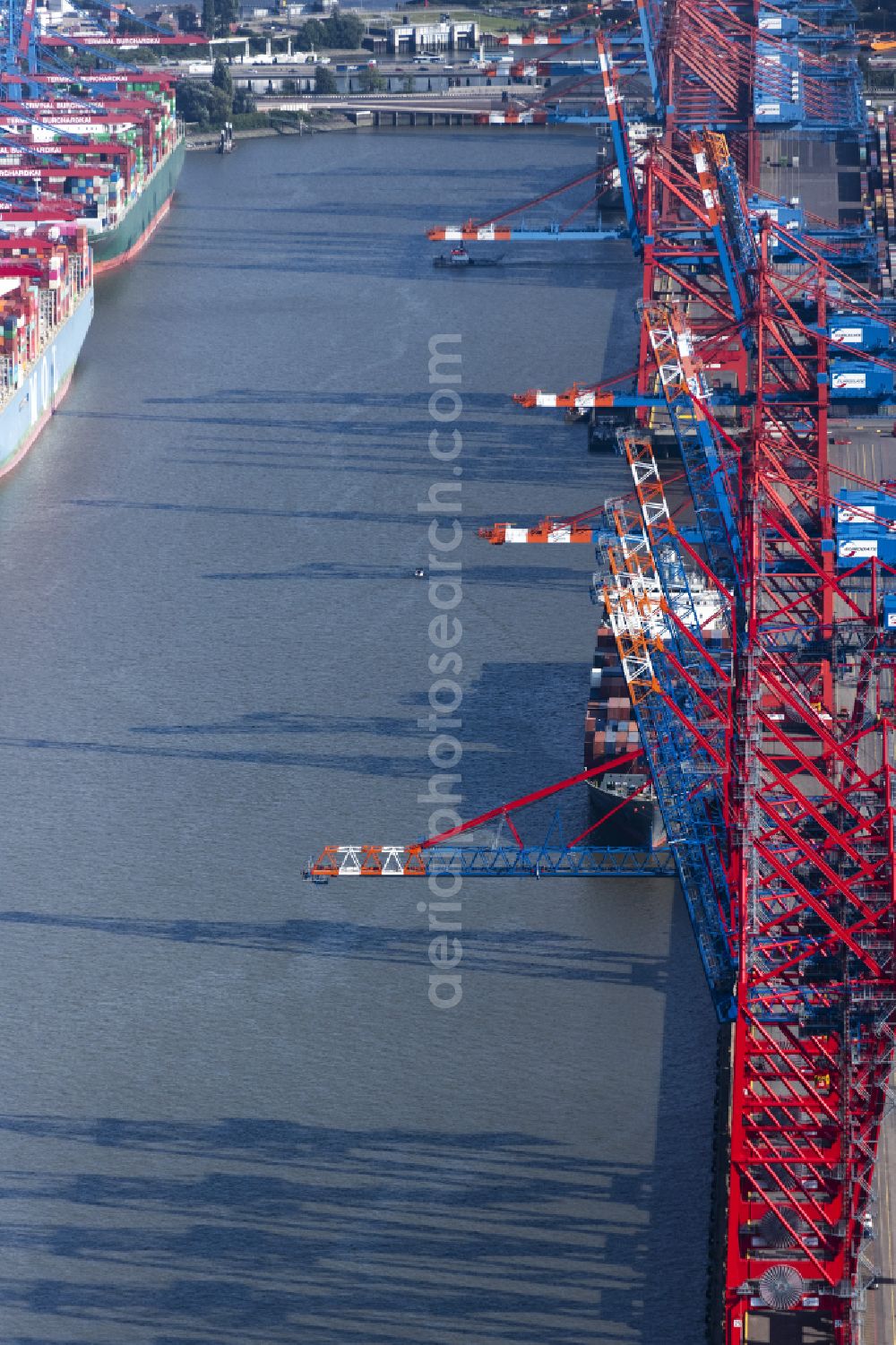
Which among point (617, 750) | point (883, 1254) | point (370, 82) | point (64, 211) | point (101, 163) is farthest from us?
point (370, 82)

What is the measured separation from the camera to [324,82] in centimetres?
8962

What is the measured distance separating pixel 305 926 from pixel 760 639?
6034 mm

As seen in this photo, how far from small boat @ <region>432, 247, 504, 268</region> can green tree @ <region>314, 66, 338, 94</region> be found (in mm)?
25812

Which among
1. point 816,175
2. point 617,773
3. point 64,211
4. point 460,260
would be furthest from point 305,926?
point 816,175

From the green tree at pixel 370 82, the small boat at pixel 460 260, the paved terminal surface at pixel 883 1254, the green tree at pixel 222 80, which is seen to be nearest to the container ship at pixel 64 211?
the green tree at pixel 222 80

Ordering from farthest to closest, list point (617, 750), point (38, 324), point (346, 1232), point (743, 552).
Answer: point (38, 324)
point (743, 552)
point (617, 750)
point (346, 1232)

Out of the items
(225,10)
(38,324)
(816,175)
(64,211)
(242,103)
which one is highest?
(225,10)

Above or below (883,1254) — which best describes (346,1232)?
below

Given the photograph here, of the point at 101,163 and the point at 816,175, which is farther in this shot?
the point at 101,163

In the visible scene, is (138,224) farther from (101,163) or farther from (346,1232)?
(346,1232)

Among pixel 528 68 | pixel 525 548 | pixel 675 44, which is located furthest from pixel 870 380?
pixel 528 68

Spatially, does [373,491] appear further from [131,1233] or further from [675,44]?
[131,1233]

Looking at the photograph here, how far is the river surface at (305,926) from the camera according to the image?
26438mm

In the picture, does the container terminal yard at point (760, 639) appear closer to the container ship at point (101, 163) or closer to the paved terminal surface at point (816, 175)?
the paved terminal surface at point (816, 175)
